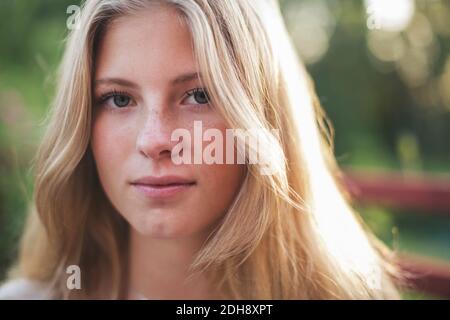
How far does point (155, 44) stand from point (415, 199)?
862mm

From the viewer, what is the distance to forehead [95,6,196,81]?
2.54 ft

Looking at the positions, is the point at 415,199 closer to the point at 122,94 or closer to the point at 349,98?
the point at 122,94

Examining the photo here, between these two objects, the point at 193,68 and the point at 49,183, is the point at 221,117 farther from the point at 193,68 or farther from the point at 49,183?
the point at 49,183

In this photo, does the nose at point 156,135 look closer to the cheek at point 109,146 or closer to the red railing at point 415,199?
the cheek at point 109,146

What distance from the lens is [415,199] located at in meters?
1.31

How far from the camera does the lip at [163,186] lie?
2.64ft

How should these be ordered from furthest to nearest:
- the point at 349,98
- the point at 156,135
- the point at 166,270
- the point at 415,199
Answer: the point at 349,98, the point at 415,199, the point at 166,270, the point at 156,135

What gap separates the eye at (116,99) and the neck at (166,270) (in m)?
0.25

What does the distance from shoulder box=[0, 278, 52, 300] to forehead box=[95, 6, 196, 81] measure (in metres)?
0.49

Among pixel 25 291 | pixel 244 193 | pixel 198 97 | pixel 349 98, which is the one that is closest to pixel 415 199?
pixel 244 193

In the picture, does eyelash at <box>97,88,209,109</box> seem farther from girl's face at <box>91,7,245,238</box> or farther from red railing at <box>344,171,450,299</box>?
red railing at <box>344,171,450,299</box>

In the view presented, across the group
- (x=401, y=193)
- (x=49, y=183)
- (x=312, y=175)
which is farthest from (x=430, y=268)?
(x=49, y=183)

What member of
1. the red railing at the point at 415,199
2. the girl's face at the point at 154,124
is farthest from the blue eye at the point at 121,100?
the red railing at the point at 415,199
